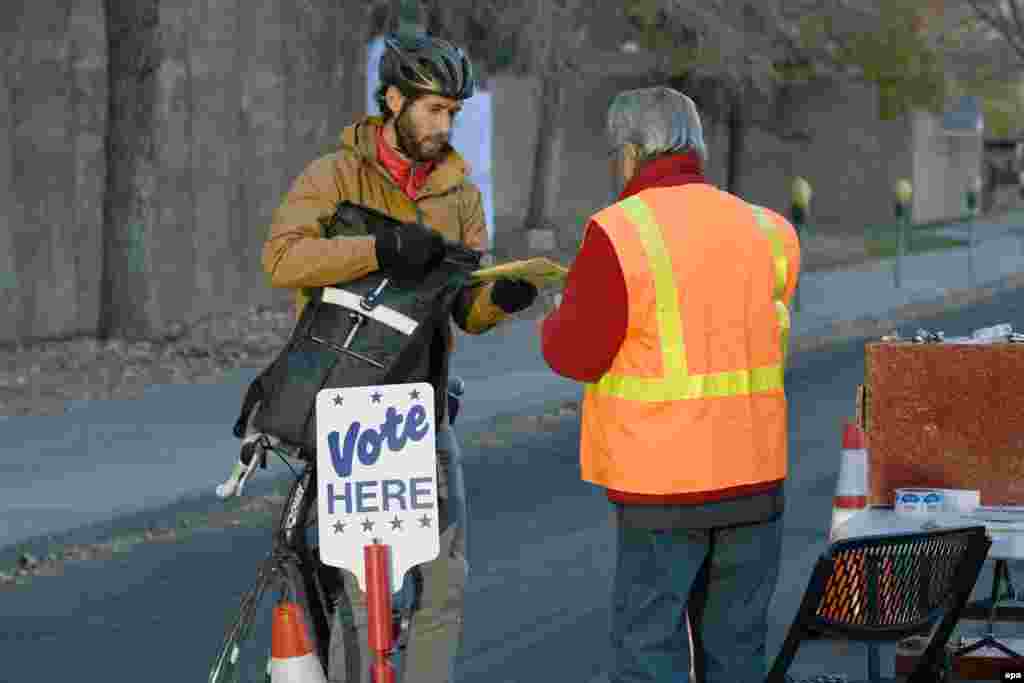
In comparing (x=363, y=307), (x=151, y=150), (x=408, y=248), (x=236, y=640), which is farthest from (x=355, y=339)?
(x=151, y=150)

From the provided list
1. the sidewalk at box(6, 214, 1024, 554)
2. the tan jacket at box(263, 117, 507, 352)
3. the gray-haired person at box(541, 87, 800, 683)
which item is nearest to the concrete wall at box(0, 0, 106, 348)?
the sidewalk at box(6, 214, 1024, 554)

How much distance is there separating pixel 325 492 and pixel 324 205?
82 centimetres

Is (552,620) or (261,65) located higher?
(261,65)

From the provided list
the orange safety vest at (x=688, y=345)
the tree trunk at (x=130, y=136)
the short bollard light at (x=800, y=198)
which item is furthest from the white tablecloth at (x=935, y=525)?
the short bollard light at (x=800, y=198)

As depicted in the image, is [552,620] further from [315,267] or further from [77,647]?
[315,267]

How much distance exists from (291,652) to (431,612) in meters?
0.58

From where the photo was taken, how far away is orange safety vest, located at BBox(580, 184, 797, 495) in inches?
199

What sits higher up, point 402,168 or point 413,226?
point 402,168

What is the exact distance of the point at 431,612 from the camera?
18.6 feet

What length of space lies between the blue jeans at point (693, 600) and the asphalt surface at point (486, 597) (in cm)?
106

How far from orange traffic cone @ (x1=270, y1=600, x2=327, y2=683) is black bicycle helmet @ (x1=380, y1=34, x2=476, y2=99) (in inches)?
55.4

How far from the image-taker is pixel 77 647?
7969mm

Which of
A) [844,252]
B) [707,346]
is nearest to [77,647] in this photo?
[707,346]

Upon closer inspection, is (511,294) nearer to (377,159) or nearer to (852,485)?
(377,159)
